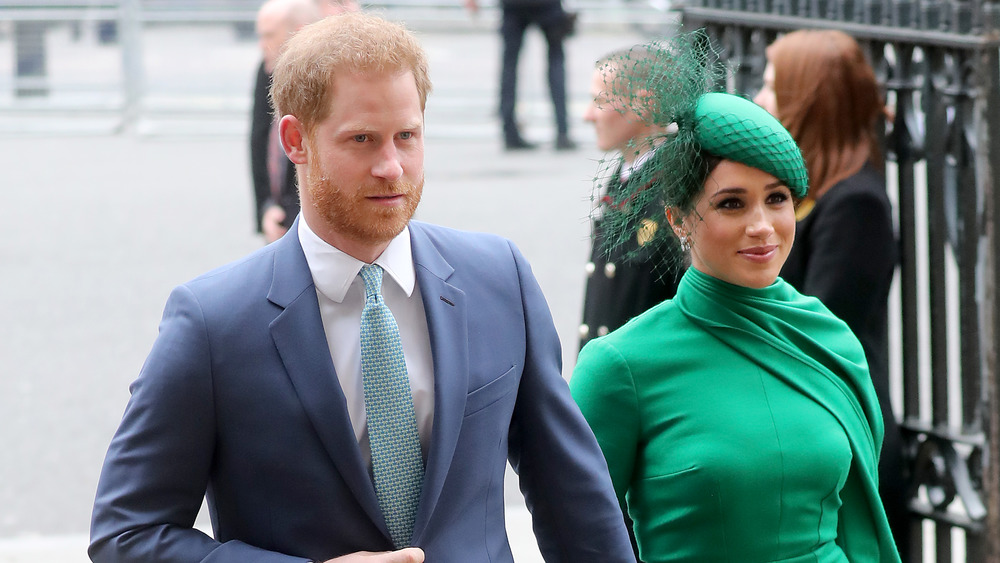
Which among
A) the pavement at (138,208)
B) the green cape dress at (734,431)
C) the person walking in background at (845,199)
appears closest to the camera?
the green cape dress at (734,431)

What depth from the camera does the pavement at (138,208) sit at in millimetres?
6094

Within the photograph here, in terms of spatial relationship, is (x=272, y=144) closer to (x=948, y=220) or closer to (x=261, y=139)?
(x=261, y=139)

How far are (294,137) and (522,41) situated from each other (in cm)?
1023

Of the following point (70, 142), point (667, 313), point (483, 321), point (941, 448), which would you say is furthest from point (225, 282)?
point (70, 142)

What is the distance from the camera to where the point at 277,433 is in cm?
208

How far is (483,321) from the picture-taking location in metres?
2.24

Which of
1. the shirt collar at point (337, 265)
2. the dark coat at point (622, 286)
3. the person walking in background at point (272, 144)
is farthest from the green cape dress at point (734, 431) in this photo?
the person walking in background at point (272, 144)

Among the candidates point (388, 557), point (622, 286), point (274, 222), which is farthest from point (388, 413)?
point (274, 222)

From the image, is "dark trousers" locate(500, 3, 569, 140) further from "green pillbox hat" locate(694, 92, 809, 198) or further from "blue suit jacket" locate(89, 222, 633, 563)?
"blue suit jacket" locate(89, 222, 633, 563)

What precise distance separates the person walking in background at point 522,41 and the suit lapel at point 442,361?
9.88 metres

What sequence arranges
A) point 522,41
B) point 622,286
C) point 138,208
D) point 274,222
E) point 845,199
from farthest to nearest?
point 522,41 < point 138,208 < point 274,222 < point 622,286 < point 845,199

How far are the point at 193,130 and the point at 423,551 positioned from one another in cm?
1176

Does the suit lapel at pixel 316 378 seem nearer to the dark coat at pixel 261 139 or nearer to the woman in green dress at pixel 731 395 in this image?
the woman in green dress at pixel 731 395

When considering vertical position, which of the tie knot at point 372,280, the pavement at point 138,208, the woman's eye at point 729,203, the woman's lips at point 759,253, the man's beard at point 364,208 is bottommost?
the pavement at point 138,208
